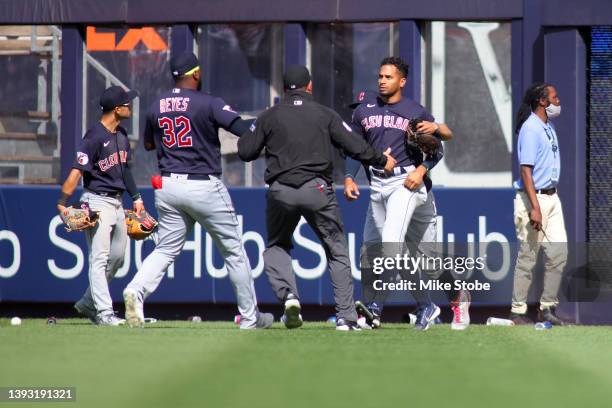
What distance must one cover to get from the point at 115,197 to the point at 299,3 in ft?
11.3

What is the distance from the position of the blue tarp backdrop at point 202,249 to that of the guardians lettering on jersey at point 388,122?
114 inches

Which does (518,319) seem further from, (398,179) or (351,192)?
(351,192)

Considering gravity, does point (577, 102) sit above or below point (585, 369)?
above

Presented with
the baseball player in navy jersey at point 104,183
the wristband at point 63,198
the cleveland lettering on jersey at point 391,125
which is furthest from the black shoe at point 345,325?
the wristband at point 63,198

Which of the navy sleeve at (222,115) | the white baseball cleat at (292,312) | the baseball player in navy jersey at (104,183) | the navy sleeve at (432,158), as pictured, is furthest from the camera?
the baseball player in navy jersey at (104,183)

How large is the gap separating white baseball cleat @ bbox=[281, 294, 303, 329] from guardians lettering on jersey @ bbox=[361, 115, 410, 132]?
5.41 feet

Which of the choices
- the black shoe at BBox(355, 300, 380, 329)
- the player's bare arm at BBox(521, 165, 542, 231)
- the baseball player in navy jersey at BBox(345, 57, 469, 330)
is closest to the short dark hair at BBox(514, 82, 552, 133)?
the player's bare arm at BBox(521, 165, 542, 231)

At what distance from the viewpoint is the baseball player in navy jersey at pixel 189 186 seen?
10.4 m

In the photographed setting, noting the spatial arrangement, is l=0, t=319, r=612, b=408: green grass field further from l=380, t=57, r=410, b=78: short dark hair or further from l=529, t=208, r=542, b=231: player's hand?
l=380, t=57, r=410, b=78: short dark hair

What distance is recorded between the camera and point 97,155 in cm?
1147

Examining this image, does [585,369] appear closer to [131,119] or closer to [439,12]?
[439,12]

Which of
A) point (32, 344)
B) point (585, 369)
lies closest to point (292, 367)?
point (585, 369)

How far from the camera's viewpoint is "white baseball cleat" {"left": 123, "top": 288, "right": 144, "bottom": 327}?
33.7 ft

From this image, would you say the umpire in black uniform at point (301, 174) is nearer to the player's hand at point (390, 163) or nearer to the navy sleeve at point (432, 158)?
the player's hand at point (390, 163)
